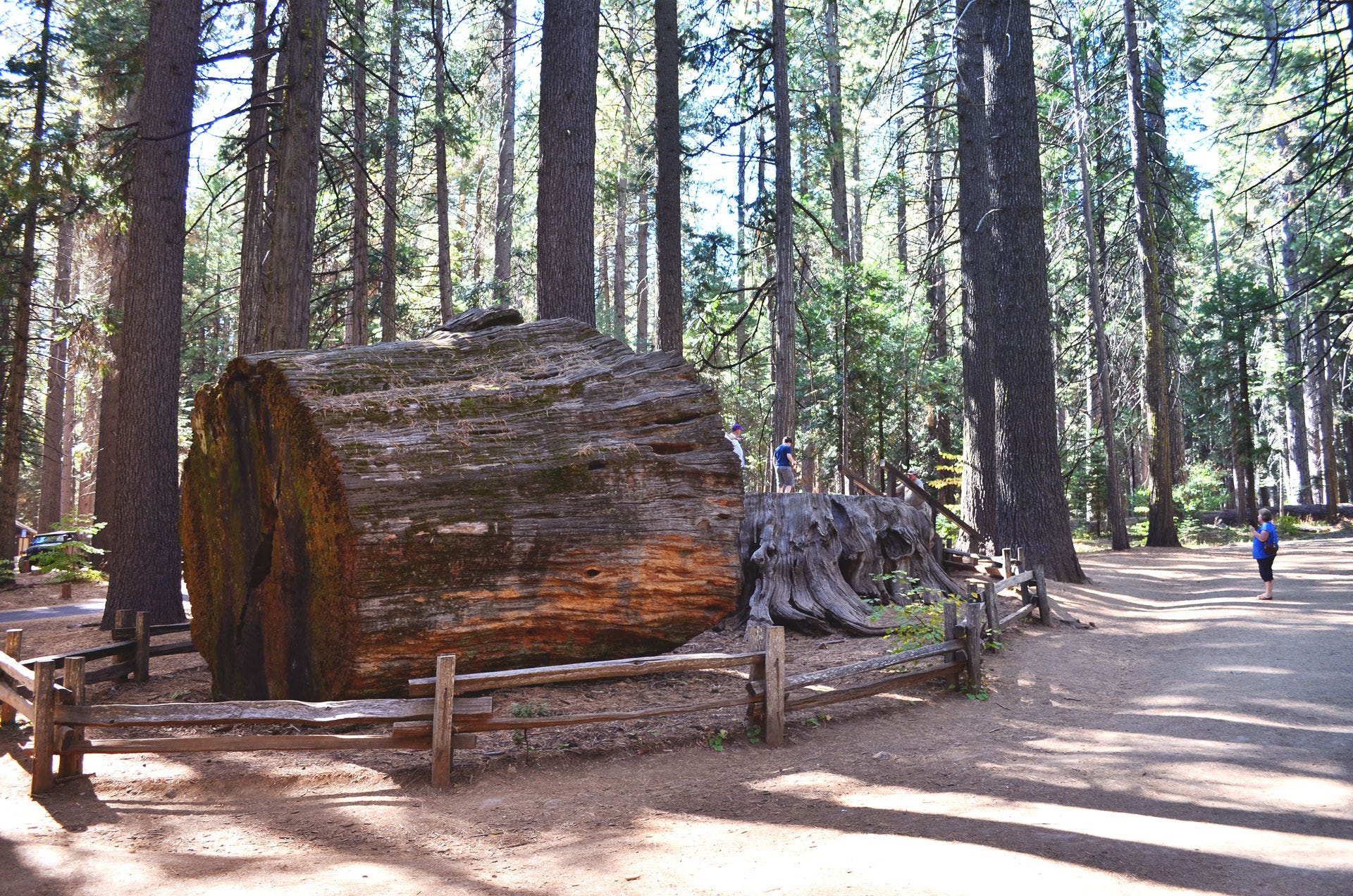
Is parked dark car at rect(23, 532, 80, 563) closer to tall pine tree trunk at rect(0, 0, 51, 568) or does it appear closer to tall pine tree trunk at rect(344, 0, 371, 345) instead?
tall pine tree trunk at rect(0, 0, 51, 568)

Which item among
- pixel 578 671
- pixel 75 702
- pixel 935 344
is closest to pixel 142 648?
pixel 75 702

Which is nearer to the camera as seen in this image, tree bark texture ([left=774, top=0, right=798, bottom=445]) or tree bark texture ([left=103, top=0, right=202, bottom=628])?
tree bark texture ([left=103, top=0, right=202, bottom=628])

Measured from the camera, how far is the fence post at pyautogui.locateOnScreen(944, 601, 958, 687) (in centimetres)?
802

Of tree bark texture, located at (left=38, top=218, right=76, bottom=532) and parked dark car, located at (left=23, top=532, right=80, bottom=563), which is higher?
tree bark texture, located at (left=38, top=218, right=76, bottom=532)

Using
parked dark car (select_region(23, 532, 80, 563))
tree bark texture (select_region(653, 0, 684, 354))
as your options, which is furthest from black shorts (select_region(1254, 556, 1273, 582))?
parked dark car (select_region(23, 532, 80, 563))

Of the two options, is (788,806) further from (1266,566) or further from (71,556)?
(71,556)

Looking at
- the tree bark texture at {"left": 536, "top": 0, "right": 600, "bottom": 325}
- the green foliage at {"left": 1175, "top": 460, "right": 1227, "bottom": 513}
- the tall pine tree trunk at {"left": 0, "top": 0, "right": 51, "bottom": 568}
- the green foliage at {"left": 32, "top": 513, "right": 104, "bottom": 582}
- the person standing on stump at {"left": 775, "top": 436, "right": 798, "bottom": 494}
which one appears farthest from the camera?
the green foliage at {"left": 1175, "top": 460, "right": 1227, "bottom": 513}

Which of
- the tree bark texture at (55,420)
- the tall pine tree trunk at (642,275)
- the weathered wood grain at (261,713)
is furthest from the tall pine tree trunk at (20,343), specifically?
the tall pine tree trunk at (642,275)

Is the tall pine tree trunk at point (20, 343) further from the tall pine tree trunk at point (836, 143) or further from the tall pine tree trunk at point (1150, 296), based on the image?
the tall pine tree trunk at point (1150, 296)

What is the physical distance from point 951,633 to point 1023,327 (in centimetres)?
750

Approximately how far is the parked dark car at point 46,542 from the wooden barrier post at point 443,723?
15.1m

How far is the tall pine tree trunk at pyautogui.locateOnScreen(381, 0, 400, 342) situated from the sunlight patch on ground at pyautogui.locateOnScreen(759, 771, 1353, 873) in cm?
1394

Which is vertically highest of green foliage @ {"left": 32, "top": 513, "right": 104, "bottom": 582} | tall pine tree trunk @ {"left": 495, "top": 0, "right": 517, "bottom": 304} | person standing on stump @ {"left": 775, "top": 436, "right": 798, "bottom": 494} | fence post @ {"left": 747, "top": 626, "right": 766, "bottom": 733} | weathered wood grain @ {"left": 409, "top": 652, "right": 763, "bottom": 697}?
tall pine tree trunk @ {"left": 495, "top": 0, "right": 517, "bottom": 304}

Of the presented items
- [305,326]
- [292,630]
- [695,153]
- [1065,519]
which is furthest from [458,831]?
[695,153]
